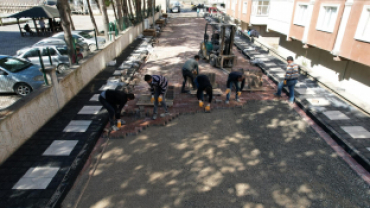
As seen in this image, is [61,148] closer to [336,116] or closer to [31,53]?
[31,53]

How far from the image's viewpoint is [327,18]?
10.5 meters

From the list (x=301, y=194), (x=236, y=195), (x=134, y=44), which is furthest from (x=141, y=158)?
(x=134, y=44)

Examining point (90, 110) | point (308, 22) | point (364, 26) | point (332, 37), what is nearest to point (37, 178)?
point (90, 110)

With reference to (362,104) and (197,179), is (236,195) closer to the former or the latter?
(197,179)

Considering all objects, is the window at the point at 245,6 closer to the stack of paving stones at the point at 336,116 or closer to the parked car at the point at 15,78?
the stack of paving stones at the point at 336,116

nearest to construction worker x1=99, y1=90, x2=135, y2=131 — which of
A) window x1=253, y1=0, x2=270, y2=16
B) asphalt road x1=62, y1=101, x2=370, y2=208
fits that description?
asphalt road x1=62, y1=101, x2=370, y2=208

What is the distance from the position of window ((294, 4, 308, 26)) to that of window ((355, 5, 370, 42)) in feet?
14.2

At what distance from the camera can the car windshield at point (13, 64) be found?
8.28m

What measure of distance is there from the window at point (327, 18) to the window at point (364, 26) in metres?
1.54

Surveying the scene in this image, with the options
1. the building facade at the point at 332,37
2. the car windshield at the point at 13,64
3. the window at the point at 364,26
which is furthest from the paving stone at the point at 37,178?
the window at the point at 364,26

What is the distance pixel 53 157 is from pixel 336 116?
8091 mm

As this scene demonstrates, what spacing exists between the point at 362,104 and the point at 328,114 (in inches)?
62.1

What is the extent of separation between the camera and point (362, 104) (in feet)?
25.2

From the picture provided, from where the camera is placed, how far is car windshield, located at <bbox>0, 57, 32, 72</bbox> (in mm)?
8281
